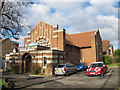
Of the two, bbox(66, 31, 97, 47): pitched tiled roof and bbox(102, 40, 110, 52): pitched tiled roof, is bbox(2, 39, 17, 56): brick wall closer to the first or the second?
bbox(66, 31, 97, 47): pitched tiled roof

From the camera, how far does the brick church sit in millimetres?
18516

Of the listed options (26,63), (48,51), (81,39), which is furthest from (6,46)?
(48,51)

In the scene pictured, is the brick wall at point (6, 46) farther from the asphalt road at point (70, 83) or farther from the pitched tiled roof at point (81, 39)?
the asphalt road at point (70, 83)

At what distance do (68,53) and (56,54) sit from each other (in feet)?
23.4

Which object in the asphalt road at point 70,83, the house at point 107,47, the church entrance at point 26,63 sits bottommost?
the asphalt road at point 70,83

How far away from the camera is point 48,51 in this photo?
18031 millimetres

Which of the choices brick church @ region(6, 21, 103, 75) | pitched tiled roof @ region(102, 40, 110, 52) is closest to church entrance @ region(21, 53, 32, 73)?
brick church @ region(6, 21, 103, 75)

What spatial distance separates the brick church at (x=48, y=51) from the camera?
18.5 metres

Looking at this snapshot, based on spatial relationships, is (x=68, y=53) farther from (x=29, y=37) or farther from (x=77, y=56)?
(x=29, y=37)

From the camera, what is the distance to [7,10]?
1379 cm

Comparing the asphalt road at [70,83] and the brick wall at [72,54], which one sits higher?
the brick wall at [72,54]

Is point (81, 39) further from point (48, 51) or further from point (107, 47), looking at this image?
point (107, 47)

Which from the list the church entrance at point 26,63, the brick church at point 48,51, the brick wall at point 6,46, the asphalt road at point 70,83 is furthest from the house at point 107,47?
the asphalt road at point 70,83

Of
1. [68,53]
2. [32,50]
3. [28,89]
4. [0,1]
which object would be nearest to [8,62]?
[32,50]
